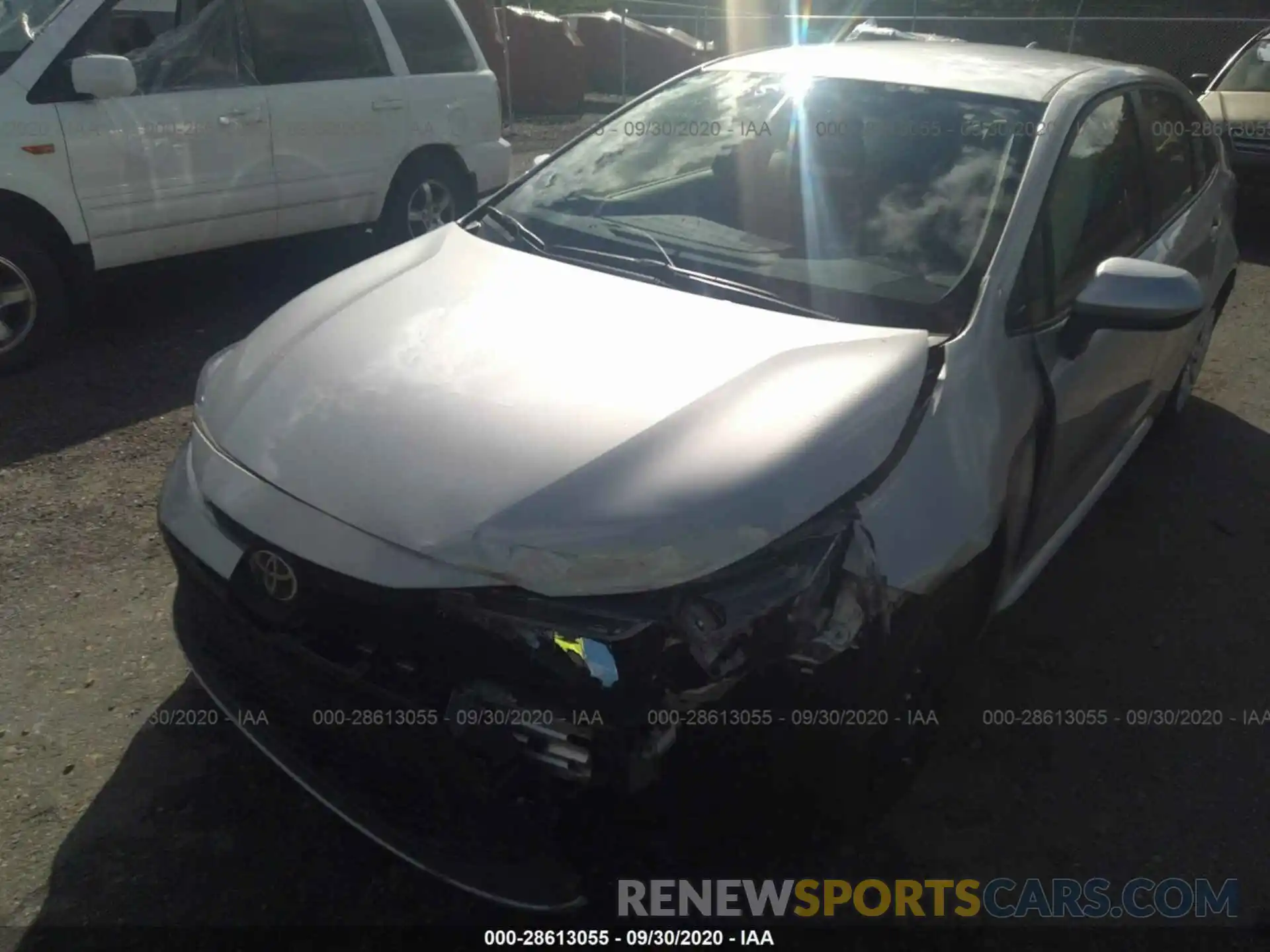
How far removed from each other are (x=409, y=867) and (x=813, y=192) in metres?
2.08

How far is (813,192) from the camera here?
10.1ft

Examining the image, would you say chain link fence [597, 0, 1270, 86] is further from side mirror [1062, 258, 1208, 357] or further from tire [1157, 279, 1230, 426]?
side mirror [1062, 258, 1208, 357]

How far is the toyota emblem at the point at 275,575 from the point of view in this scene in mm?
2127

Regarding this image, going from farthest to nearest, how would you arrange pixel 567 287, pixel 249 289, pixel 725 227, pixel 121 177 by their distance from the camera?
pixel 249 289 → pixel 121 177 → pixel 725 227 → pixel 567 287

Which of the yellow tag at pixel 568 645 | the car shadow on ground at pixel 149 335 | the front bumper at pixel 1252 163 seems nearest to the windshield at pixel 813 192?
the yellow tag at pixel 568 645

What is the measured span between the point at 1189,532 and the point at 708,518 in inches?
114

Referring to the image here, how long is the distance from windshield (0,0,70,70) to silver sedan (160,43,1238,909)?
112 inches

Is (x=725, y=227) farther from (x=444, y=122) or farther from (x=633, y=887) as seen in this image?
(x=444, y=122)

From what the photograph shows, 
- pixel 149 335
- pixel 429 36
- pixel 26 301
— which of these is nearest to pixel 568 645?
→ pixel 26 301

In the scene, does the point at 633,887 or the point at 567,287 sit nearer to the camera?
the point at 633,887

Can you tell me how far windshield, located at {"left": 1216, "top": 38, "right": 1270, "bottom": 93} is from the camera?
30.2ft

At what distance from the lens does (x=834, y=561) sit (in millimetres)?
2041

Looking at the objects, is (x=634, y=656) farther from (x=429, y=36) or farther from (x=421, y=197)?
(x=429, y=36)

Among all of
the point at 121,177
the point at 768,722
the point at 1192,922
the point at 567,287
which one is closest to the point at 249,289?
the point at 121,177
